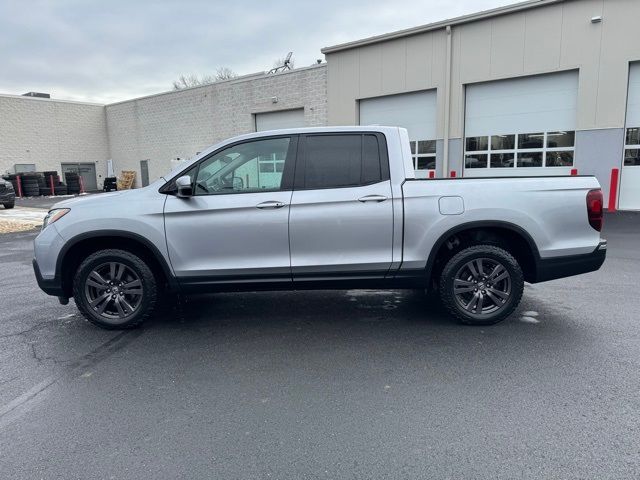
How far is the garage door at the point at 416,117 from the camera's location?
16891mm

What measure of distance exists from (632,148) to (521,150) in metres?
3.02

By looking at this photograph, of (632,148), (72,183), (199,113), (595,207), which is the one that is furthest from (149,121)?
(595,207)

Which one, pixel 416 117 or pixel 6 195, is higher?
pixel 416 117

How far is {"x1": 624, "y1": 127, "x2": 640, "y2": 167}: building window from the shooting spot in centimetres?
1346

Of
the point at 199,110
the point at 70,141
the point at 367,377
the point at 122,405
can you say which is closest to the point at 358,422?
the point at 367,377

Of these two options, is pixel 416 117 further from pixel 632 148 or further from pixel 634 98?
pixel 632 148

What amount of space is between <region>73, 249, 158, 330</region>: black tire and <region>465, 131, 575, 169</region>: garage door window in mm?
13747

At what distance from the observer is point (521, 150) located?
597 inches

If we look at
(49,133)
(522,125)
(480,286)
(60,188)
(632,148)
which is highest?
(49,133)

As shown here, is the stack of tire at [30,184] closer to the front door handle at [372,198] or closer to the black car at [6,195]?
the black car at [6,195]

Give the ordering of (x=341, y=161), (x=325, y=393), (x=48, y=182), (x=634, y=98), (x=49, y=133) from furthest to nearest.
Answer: (x=49, y=133) → (x=48, y=182) → (x=634, y=98) → (x=341, y=161) → (x=325, y=393)

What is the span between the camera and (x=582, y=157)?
1411 centimetres

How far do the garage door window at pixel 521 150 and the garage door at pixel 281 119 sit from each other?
765 cm

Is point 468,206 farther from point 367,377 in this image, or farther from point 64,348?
point 64,348
